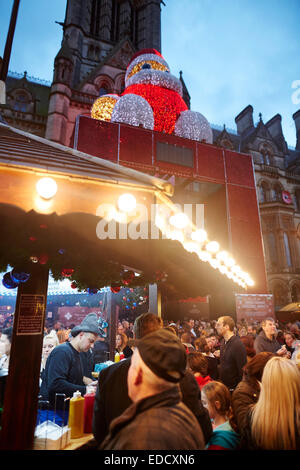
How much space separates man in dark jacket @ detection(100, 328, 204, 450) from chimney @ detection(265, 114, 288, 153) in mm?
34600

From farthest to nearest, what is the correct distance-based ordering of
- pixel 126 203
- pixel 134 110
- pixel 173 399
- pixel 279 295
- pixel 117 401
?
pixel 279 295, pixel 134 110, pixel 126 203, pixel 117 401, pixel 173 399

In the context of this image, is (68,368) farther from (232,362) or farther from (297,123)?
(297,123)

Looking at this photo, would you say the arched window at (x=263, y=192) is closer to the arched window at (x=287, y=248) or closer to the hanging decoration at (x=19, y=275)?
the arched window at (x=287, y=248)

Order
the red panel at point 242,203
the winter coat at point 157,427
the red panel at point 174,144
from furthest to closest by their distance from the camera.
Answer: the red panel at point 242,203 → the red panel at point 174,144 → the winter coat at point 157,427

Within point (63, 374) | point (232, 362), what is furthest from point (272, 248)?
point (63, 374)

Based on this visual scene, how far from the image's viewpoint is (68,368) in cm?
317

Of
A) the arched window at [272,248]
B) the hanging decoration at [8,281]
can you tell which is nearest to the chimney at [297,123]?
the arched window at [272,248]

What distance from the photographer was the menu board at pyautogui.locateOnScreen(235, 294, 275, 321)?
12.4m

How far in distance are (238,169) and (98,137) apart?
8.60 metres

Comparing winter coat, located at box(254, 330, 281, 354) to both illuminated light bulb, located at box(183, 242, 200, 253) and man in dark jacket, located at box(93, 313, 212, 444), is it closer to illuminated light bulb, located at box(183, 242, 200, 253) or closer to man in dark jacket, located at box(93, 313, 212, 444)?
illuminated light bulb, located at box(183, 242, 200, 253)

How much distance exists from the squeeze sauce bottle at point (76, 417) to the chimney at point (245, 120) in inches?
1379

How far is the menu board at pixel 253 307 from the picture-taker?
40.6 ft

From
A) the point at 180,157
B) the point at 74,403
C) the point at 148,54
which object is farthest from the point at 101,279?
the point at 148,54

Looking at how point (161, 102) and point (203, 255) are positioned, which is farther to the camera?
point (161, 102)
